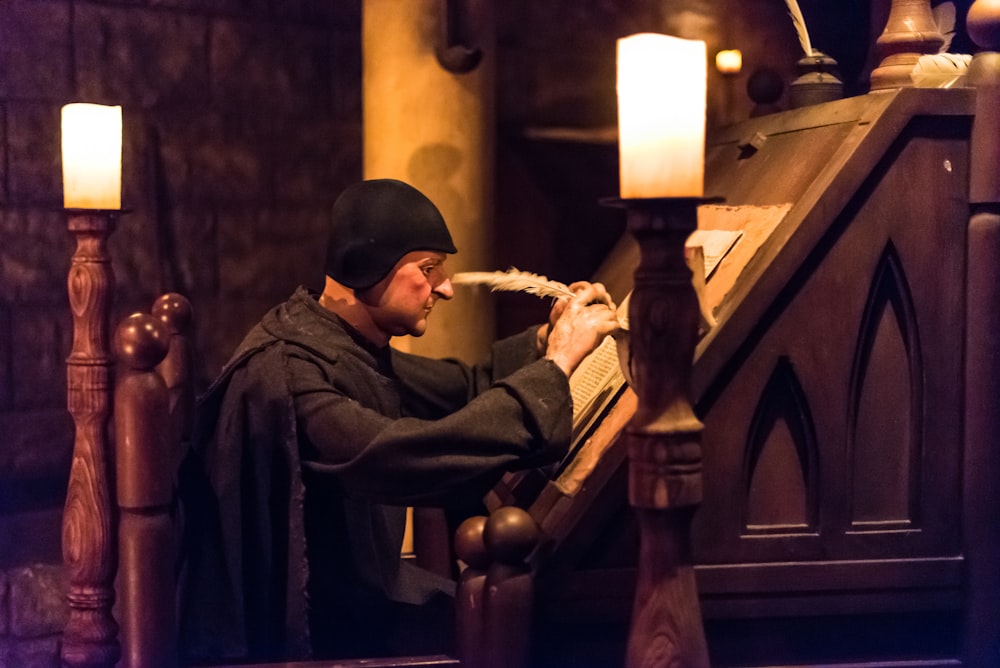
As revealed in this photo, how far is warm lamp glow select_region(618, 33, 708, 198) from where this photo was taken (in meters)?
1.78

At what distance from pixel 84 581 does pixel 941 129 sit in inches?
70.5

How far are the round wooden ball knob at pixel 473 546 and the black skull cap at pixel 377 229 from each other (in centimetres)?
68

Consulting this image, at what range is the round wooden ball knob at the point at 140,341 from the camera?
2.18 m

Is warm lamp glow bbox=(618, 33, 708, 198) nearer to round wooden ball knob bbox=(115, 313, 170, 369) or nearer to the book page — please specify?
the book page

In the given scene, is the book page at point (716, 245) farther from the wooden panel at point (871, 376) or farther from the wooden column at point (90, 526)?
the wooden column at point (90, 526)

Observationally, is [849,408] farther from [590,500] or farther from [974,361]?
[590,500]

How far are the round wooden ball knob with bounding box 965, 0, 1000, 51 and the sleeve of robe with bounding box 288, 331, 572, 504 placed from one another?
0.99 m

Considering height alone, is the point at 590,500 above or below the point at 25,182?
below

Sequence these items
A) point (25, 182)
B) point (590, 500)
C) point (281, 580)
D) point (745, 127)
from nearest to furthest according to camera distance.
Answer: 1. point (590, 500)
2. point (281, 580)
3. point (745, 127)
4. point (25, 182)

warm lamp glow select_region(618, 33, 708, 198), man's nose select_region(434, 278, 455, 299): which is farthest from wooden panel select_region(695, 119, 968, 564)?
man's nose select_region(434, 278, 455, 299)

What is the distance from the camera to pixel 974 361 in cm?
230

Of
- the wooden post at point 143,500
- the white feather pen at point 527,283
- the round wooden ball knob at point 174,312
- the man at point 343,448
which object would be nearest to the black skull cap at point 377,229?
the man at point 343,448

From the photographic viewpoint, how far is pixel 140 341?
2.18m

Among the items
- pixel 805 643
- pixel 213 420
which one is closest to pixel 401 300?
pixel 213 420
